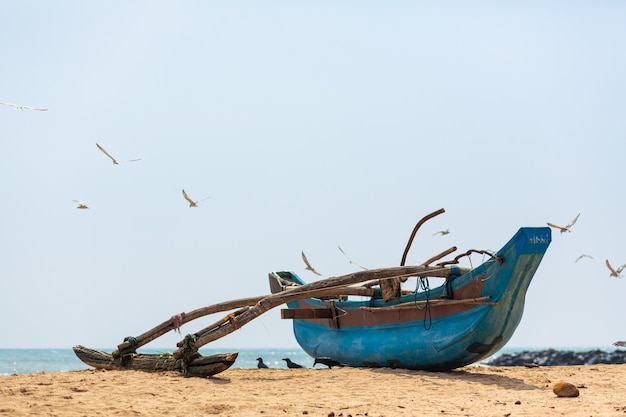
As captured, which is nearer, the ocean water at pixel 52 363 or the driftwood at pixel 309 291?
the driftwood at pixel 309 291

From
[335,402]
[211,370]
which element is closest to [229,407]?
[335,402]

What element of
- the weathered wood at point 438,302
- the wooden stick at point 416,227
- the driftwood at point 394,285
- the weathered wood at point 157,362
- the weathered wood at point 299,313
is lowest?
the weathered wood at point 157,362

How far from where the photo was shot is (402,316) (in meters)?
12.8

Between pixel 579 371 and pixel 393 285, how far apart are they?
3441 mm

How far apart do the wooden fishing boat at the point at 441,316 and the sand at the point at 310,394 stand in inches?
19.5

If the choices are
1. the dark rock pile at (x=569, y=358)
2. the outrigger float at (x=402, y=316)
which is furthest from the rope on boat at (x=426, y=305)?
the dark rock pile at (x=569, y=358)

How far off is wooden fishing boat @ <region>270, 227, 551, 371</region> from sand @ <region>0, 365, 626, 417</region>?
50 cm

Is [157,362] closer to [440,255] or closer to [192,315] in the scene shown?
[192,315]

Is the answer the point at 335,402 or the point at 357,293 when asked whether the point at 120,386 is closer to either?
the point at 335,402

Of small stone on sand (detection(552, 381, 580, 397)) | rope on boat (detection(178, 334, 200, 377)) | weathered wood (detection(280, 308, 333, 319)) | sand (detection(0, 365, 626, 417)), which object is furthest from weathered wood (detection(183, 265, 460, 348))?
small stone on sand (detection(552, 381, 580, 397))

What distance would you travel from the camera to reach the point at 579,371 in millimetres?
13023

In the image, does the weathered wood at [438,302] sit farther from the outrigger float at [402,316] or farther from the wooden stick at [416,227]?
the wooden stick at [416,227]

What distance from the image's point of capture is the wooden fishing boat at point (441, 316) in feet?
35.9

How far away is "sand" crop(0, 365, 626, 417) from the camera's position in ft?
26.7
